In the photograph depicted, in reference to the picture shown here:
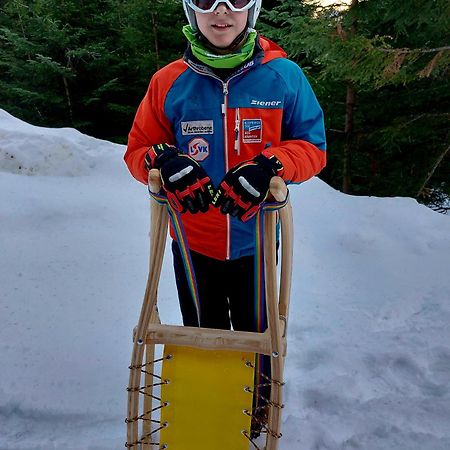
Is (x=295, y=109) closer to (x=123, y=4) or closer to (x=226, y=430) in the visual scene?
(x=226, y=430)

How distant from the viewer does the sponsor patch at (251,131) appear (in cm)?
151

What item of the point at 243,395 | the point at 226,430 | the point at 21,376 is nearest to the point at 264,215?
the point at 243,395

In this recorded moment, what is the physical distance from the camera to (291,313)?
2951 mm

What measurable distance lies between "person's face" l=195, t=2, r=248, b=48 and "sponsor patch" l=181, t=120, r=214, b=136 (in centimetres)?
27

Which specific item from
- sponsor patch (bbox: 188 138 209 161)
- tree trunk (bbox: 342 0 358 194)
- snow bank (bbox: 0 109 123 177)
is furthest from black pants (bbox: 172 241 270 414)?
tree trunk (bbox: 342 0 358 194)

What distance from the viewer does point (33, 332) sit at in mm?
2518

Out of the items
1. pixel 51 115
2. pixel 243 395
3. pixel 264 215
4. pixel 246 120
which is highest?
pixel 246 120

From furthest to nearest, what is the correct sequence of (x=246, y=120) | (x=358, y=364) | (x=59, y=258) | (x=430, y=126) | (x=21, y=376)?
(x=430, y=126), (x=59, y=258), (x=358, y=364), (x=21, y=376), (x=246, y=120)

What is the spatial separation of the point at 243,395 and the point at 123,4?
35.2ft

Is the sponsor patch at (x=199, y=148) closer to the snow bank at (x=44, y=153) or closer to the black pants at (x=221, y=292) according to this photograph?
the black pants at (x=221, y=292)

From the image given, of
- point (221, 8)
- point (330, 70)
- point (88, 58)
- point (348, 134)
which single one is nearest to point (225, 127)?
point (221, 8)

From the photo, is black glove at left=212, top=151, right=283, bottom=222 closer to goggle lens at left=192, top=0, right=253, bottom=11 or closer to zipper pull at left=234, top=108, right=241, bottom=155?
zipper pull at left=234, top=108, right=241, bottom=155

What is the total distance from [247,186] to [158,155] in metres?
0.35

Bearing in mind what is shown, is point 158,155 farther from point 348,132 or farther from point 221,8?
point 348,132
